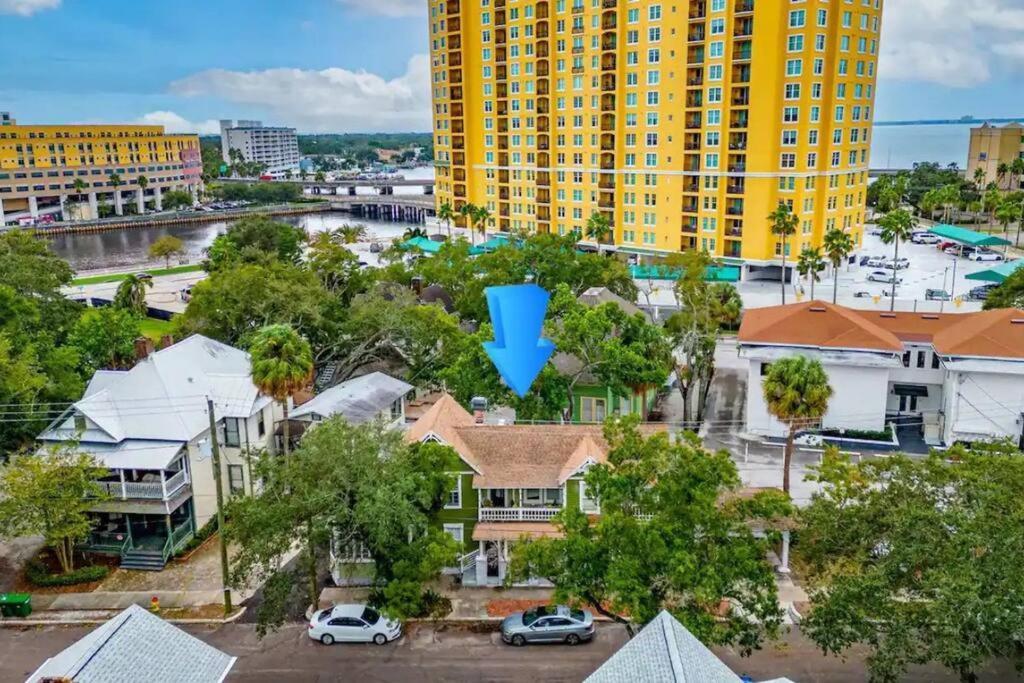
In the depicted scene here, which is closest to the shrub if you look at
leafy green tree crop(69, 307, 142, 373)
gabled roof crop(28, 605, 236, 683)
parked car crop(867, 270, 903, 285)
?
gabled roof crop(28, 605, 236, 683)

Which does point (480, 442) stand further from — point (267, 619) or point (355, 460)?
point (267, 619)

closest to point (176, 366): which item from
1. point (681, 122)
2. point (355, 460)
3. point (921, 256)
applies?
point (355, 460)

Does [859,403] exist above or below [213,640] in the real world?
above

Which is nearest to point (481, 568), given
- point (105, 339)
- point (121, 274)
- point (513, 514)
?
point (513, 514)

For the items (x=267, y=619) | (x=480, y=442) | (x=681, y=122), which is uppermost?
(x=681, y=122)

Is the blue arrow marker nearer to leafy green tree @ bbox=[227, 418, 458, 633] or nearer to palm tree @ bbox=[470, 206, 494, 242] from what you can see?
leafy green tree @ bbox=[227, 418, 458, 633]

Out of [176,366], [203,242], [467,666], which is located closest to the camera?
[467,666]
